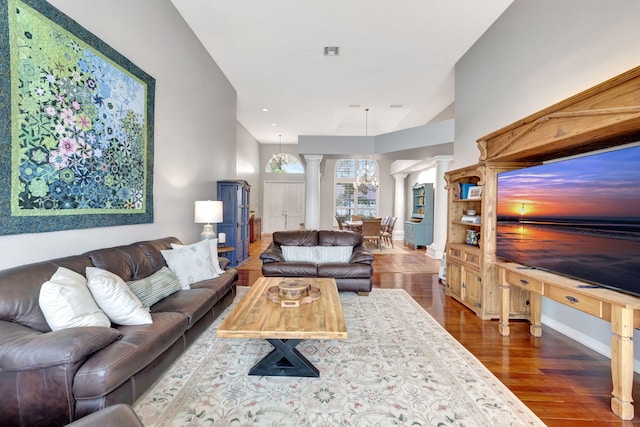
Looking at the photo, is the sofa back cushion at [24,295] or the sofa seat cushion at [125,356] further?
the sofa back cushion at [24,295]

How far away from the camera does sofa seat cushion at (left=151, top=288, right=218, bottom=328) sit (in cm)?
227

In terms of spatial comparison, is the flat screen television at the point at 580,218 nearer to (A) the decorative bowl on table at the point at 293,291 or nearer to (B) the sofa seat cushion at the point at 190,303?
(A) the decorative bowl on table at the point at 293,291

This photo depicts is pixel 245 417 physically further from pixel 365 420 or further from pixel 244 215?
pixel 244 215

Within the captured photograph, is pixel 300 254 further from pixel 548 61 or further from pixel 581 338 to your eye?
pixel 548 61

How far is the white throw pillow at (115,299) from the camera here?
1827mm

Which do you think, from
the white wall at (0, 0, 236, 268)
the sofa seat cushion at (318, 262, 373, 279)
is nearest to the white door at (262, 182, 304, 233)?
the white wall at (0, 0, 236, 268)

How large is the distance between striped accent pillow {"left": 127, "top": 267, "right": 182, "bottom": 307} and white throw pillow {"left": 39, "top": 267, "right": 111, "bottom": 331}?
0.50 m

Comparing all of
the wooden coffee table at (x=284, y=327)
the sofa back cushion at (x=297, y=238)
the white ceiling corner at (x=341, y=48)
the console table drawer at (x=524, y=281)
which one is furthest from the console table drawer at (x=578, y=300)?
the white ceiling corner at (x=341, y=48)

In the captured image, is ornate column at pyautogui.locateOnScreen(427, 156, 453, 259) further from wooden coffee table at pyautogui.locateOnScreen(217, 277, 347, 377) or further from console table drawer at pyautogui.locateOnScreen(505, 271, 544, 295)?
→ wooden coffee table at pyautogui.locateOnScreen(217, 277, 347, 377)

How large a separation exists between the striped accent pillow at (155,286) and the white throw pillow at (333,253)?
2.19 meters

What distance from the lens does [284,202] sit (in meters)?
11.4

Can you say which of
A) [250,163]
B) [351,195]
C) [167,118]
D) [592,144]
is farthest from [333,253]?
[351,195]

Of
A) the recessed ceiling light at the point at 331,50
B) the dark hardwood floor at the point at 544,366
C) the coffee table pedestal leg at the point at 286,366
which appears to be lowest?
the dark hardwood floor at the point at 544,366

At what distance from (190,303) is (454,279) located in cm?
328
